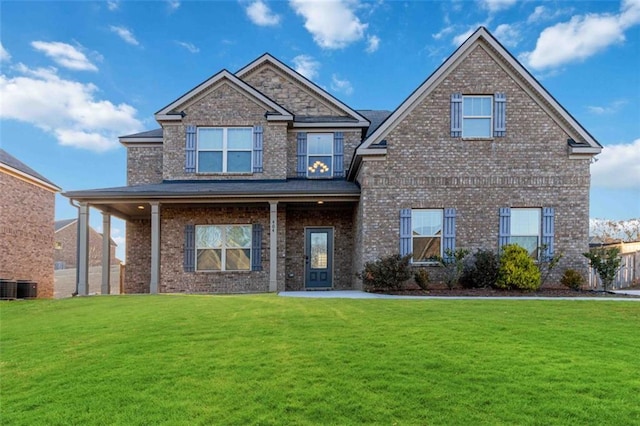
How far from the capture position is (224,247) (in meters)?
15.2

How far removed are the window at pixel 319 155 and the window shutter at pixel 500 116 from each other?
246 inches

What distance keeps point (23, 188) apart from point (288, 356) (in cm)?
1956

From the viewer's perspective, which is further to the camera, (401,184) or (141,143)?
(141,143)

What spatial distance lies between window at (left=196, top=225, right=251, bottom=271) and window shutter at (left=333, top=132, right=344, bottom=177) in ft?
14.0

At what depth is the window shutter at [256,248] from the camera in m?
15.0

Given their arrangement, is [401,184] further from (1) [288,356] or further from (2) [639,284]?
(2) [639,284]

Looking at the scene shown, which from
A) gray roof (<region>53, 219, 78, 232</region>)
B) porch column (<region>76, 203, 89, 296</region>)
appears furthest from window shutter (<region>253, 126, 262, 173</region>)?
gray roof (<region>53, 219, 78, 232</region>)

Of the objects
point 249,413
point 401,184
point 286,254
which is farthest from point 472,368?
point 286,254

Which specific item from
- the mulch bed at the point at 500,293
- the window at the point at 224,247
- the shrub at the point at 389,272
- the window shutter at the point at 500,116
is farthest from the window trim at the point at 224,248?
the window shutter at the point at 500,116

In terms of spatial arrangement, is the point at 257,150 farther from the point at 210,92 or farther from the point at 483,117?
the point at 483,117

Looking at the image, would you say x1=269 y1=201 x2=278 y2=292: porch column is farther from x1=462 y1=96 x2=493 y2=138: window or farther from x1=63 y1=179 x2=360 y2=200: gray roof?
x1=462 y1=96 x2=493 y2=138: window

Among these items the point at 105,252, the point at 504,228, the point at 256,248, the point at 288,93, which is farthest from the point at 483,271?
the point at 105,252

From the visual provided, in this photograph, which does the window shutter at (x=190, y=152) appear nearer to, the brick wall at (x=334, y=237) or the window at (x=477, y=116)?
the brick wall at (x=334, y=237)

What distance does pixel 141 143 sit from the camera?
54.6 feet
